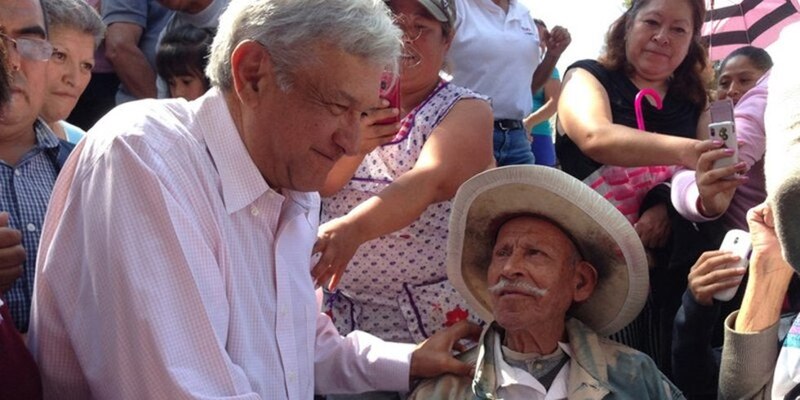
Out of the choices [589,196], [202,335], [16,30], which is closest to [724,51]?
[589,196]

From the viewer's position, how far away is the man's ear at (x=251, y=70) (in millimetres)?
2340

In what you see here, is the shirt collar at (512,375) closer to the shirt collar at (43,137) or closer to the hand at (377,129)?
the hand at (377,129)

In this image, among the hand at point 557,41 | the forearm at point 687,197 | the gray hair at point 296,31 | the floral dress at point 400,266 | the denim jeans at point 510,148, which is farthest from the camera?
the hand at point 557,41

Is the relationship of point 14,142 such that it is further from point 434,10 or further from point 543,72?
point 543,72

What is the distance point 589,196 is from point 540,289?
31 centimetres

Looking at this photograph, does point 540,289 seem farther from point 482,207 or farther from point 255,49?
point 255,49

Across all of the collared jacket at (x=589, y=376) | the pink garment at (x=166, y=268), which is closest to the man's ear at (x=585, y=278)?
the collared jacket at (x=589, y=376)

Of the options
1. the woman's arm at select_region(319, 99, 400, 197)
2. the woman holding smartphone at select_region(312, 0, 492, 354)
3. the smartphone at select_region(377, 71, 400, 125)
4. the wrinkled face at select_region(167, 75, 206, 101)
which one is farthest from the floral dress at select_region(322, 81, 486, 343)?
the wrinkled face at select_region(167, 75, 206, 101)

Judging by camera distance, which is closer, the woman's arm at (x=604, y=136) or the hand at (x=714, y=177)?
the hand at (x=714, y=177)

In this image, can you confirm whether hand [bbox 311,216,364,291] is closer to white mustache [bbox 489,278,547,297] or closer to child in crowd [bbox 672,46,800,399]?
white mustache [bbox 489,278,547,297]

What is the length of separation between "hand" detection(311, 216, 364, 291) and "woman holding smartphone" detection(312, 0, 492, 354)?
0.62 ft

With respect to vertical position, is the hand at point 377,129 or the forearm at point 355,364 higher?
the hand at point 377,129

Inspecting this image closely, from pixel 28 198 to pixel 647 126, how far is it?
2.29m

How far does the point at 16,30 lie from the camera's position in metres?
3.01
